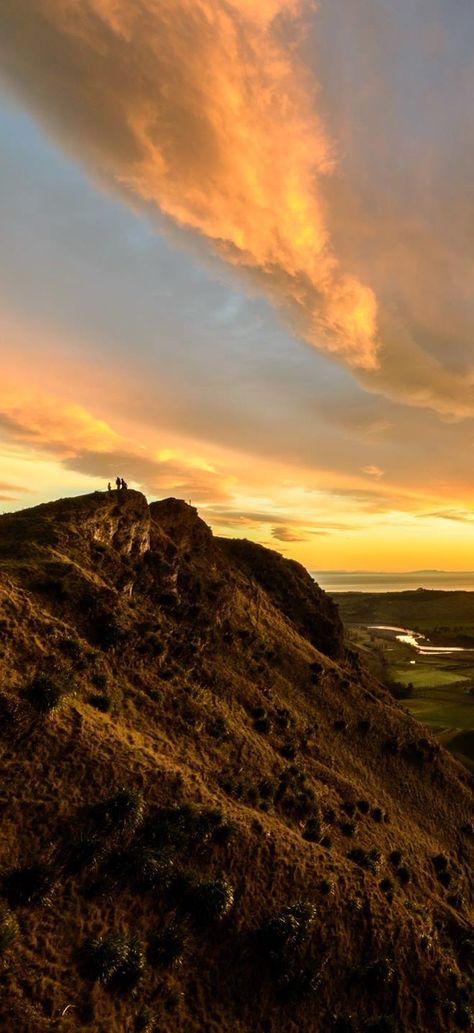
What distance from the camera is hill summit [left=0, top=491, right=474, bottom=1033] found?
23.9 m

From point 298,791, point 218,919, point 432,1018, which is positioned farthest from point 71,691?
point 432,1018

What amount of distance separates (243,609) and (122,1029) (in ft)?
160

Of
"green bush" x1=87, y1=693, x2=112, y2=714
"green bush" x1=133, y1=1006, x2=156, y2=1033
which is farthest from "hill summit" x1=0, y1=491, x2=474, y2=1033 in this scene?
"green bush" x1=87, y1=693, x2=112, y2=714

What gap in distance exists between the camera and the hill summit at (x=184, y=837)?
23.9 meters

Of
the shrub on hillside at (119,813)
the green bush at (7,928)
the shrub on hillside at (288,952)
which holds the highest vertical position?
the shrub on hillside at (119,813)

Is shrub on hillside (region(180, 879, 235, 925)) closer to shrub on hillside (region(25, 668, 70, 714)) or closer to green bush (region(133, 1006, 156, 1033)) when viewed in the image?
green bush (region(133, 1006, 156, 1033))

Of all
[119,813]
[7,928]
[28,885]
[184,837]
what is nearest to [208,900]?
[184,837]

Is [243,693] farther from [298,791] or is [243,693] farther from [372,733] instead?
[372,733]

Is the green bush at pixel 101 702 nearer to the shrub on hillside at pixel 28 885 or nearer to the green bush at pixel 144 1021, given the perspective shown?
the shrub on hillside at pixel 28 885

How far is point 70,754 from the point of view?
30.0m

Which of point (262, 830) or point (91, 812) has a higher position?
point (91, 812)

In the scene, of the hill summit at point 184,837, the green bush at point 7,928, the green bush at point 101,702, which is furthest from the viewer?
the green bush at point 101,702

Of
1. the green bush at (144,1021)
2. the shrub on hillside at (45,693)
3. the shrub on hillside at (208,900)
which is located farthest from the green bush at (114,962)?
the shrub on hillside at (45,693)

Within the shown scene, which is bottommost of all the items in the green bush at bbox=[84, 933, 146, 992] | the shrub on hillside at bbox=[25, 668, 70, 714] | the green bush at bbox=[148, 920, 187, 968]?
the green bush at bbox=[148, 920, 187, 968]
